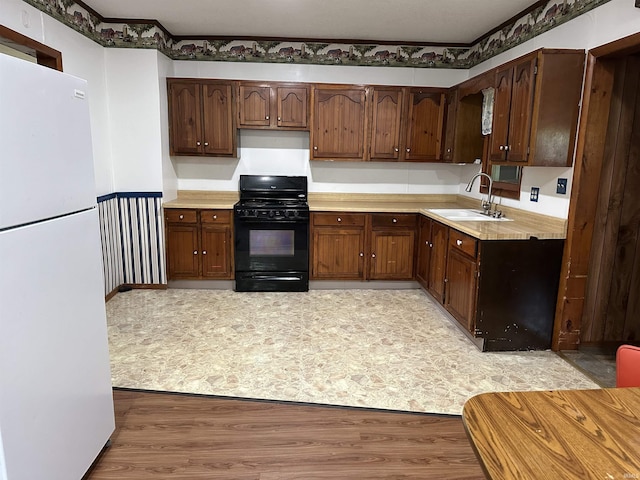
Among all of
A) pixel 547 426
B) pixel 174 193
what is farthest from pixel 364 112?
pixel 547 426

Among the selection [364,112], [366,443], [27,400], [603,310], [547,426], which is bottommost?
[366,443]

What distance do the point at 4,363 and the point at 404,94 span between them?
4.17 meters

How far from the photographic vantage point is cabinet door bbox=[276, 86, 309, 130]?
4371 mm

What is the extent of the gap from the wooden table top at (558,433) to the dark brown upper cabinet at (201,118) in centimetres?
394

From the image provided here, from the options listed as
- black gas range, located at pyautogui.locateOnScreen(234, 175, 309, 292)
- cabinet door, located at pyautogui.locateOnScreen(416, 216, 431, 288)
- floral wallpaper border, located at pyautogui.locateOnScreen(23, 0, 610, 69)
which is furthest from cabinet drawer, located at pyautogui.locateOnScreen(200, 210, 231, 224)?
cabinet door, located at pyautogui.locateOnScreen(416, 216, 431, 288)

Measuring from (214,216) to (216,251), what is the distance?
0.38 m

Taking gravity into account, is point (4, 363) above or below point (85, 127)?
below

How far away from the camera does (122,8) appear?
3.59m

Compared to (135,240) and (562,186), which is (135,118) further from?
(562,186)

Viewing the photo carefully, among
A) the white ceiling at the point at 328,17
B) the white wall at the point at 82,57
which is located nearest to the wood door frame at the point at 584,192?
the white ceiling at the point at 328,17

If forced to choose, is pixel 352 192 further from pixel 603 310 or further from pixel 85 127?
pixel 85 127

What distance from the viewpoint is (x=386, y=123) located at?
4477 millimetres

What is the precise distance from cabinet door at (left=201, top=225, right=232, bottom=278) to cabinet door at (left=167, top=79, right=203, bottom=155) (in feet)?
2.95

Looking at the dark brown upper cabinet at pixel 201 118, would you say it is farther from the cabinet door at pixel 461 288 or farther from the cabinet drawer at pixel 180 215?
the cabinet door at pixel 461 288
